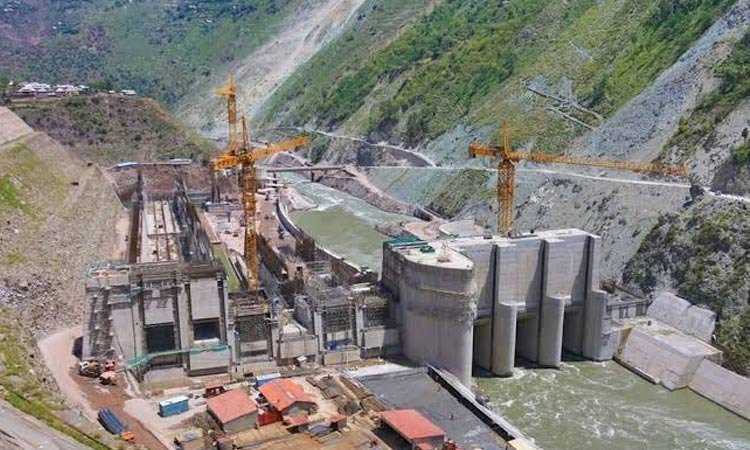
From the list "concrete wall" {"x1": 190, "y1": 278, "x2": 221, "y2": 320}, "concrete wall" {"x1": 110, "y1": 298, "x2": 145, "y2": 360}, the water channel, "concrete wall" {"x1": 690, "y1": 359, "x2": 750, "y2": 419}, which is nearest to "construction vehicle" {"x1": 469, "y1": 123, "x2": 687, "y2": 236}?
the water channel

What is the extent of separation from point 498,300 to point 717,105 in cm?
4123

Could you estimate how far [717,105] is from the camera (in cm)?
8038

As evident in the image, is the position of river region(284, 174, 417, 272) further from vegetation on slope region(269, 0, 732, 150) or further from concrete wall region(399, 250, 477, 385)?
concrete wall region(399, 250, 477, 385)

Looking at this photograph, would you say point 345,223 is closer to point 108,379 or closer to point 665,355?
point 665,355

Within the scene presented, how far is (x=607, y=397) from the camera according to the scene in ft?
172

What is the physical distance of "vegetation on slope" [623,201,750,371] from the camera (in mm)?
56312

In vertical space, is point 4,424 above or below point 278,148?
below

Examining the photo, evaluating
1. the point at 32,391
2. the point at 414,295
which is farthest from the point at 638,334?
the point at 32,391

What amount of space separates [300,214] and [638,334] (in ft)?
228

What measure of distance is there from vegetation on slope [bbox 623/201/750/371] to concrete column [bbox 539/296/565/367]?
12.2 m

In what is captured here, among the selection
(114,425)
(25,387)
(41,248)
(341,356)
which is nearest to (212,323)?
(341,356)

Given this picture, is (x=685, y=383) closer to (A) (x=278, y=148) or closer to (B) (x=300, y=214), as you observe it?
(A) (x=278, y=148)

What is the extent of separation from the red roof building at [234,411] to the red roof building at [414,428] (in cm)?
736

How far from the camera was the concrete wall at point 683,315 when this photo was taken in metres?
57.4
